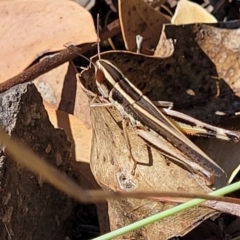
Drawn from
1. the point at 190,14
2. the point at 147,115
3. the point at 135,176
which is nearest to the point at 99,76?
the point at 147,115

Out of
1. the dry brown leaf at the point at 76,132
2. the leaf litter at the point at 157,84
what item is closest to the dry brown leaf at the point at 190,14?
the leaf litter at the point at 157,84

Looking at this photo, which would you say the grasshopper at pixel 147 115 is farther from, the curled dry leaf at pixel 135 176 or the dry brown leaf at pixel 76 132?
the dry brown leaf at pixel 76 132

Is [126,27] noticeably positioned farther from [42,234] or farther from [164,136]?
[42,234]

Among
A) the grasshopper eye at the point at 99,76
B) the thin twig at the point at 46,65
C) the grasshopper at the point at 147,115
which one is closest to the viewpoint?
the grasshopper at the point at 147,115

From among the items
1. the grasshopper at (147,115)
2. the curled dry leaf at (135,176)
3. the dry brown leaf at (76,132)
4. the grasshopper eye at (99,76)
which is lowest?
the dry brown leaf at (76,132)

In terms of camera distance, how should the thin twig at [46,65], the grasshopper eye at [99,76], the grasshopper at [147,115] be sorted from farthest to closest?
the thin twig at [46,65]
the grasshopper eye at [99,76]
the grasshopper at [147,115]

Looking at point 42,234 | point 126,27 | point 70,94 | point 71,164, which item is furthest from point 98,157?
point 126,27

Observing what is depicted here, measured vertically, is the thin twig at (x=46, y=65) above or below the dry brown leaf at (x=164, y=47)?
below

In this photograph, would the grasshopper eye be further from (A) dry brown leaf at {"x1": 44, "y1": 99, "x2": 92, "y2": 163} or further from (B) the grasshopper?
(A) dry brown leaf at {"x1": 44, "y1": 99, "x2": 92, "y2": 163}

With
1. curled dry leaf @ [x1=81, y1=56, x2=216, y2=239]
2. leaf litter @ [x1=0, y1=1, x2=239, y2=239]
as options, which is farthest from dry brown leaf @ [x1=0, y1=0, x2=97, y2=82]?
curled dry leaf @ [x1=81, y1=56, x2=216, y2=239]
